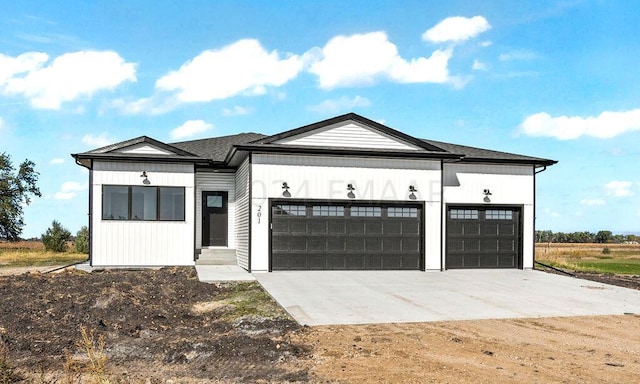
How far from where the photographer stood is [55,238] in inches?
1388

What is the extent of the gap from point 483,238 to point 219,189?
992cm

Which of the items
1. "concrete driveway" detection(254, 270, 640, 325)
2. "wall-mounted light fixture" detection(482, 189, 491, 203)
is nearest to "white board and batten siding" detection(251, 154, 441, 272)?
"concrete driveway" detection(254, 270, 640, 325)

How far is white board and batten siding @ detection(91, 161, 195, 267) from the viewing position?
19328 millimetres

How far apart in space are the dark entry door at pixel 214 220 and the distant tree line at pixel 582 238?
7352 cm

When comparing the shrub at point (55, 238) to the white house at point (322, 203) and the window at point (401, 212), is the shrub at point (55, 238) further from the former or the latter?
the window at point (401, 212)

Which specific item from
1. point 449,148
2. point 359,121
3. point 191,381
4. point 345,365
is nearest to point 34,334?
point 191,381

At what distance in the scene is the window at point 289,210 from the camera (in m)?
18.1

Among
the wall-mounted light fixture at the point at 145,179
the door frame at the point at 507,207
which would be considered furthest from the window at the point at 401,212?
the wall-mounted light fixture at the point at 145,179

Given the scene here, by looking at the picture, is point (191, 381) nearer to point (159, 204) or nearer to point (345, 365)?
point (345, 365)

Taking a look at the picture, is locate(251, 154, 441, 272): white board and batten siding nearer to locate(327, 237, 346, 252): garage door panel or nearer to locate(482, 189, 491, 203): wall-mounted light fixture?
locate(327, 237, 346, 252): garage door panel

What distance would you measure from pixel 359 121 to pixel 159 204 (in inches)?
296

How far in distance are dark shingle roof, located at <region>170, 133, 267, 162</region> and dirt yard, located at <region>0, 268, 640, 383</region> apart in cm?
962

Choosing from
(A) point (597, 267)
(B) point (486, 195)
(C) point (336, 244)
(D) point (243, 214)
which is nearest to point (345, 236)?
(C) point (336, 244)

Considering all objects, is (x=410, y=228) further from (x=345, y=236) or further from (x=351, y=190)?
(x=351, y=190)
